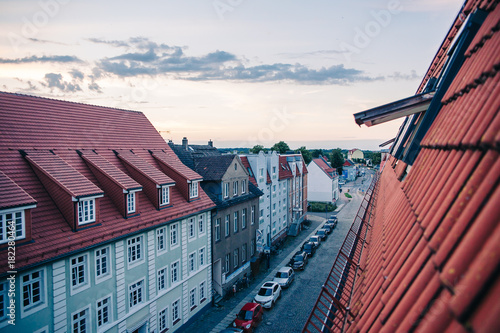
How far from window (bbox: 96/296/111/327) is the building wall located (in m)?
0.14

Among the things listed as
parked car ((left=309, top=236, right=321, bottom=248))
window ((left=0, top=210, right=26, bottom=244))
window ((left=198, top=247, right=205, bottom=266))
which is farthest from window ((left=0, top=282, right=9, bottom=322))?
parked car ((left=309, top=236, right=321, bottom=248))

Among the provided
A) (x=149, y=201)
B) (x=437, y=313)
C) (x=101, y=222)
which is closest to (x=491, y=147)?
(x=437, y=313)

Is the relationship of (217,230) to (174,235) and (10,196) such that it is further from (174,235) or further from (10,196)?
(10,196)

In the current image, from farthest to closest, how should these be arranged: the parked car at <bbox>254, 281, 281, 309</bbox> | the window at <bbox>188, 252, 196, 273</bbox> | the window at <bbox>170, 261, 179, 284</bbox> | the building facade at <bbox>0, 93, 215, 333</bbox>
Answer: the parked car at <bbox>254, 281, 281, 309</bbox>, the window at <bbox>188, 252, 196, 273</bbox>, the window at <bbox>170, 261, 179, 284</bbox>, the building facade at <bbox>0, 93, 215, 333</bbox>

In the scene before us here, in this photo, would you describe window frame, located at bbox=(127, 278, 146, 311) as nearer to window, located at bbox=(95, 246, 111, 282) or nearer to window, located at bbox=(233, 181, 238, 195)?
window, located at bbox=(95, 246, 111, 282)

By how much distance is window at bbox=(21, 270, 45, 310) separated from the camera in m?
12.1

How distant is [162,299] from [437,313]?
20405 mm

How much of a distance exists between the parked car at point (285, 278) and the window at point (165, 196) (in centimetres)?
1423

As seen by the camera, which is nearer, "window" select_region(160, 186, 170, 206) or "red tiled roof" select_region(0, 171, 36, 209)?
"red tiled roof" select_region(0, 171, 36, 209)

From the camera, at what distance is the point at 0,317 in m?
11.4

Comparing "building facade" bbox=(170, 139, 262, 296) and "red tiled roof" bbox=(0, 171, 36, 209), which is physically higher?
"red tiled roof" bbox=(0, 171, 36, 209)

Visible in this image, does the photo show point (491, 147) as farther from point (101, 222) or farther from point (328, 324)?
point (101, 222)

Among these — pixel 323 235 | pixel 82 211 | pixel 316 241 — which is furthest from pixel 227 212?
pixel 323 235

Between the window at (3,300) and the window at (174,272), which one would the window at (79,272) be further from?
the window at (174,272)
